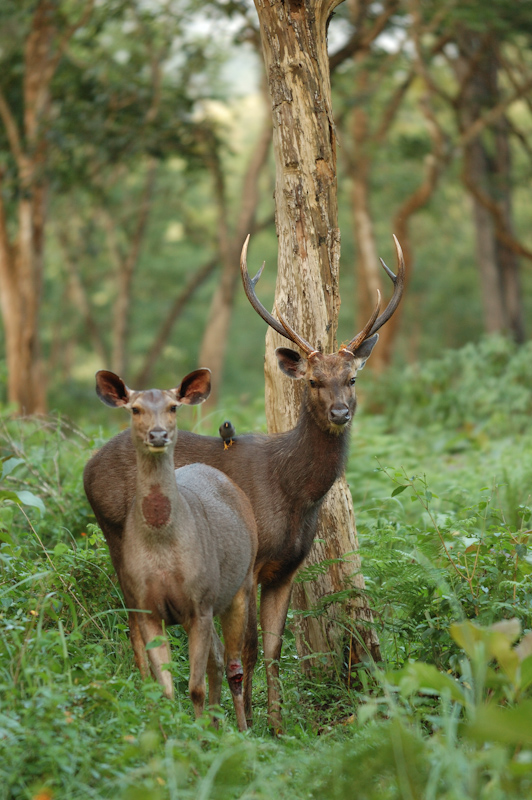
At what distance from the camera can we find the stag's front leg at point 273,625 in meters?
5.84

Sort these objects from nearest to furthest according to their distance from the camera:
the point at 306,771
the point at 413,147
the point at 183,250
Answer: the point at 306,771
the point at 413,147
the point at 183,250

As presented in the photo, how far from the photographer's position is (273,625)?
605 centimetres

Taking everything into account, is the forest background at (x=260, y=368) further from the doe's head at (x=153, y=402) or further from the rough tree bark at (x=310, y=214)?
the doe's head at (x=153, y=402)

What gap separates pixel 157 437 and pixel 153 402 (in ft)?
0.86

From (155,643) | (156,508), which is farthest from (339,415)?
(155,643)

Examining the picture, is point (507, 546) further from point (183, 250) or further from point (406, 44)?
point (183, 250)

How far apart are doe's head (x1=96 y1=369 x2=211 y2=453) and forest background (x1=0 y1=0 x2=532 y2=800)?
1002 mm

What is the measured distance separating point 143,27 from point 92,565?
1573 centimetres

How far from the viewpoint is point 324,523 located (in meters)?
6.40

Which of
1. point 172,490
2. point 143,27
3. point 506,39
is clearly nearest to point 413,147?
point 506,39

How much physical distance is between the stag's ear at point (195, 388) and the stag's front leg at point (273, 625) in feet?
5.02

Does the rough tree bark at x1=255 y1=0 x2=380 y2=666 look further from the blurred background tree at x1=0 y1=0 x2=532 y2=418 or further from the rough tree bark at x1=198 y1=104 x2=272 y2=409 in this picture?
the rough tree bark at x1=198 y1=104 x2=272 y2=409

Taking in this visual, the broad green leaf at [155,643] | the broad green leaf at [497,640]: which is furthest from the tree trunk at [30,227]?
the broad green leaf at [497,640]

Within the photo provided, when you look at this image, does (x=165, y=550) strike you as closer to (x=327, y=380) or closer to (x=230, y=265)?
(x=327, y=380)
